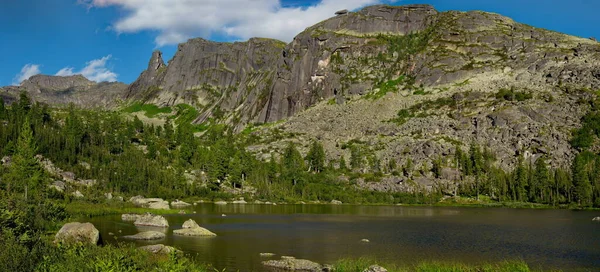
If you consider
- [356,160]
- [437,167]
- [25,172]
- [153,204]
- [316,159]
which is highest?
[316,159]

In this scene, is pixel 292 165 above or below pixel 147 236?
above

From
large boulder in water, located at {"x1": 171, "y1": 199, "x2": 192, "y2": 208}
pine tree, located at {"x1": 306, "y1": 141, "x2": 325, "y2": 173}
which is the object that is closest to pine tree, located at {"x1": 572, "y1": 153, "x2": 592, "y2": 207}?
pine tree, located at {"x1": 306, "y1": 141, "x2": 325, "y2": 173}

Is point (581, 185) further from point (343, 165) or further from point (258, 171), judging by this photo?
point (258, 171)

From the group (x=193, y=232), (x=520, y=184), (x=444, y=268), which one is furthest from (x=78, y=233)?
(x=520, y=184)

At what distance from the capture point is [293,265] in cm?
3797

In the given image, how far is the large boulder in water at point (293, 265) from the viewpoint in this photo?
37.6 meters

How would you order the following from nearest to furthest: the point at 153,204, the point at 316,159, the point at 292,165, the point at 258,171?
the point at 153,204 → the point at 258,171 → the point at 292,165 → the point at 316,159

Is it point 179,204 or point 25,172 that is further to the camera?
point 179,204

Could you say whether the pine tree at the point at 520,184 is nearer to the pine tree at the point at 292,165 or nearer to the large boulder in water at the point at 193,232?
the pine tree at the point at 292,165

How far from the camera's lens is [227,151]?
625 feet

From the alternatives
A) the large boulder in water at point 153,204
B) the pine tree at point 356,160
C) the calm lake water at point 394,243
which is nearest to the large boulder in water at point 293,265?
the calm lake water at point 394,243

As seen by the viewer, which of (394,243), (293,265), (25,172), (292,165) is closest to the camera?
(293,265)

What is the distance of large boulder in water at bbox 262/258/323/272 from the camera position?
37594 mm

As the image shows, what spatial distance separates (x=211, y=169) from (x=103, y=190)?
151 ft
